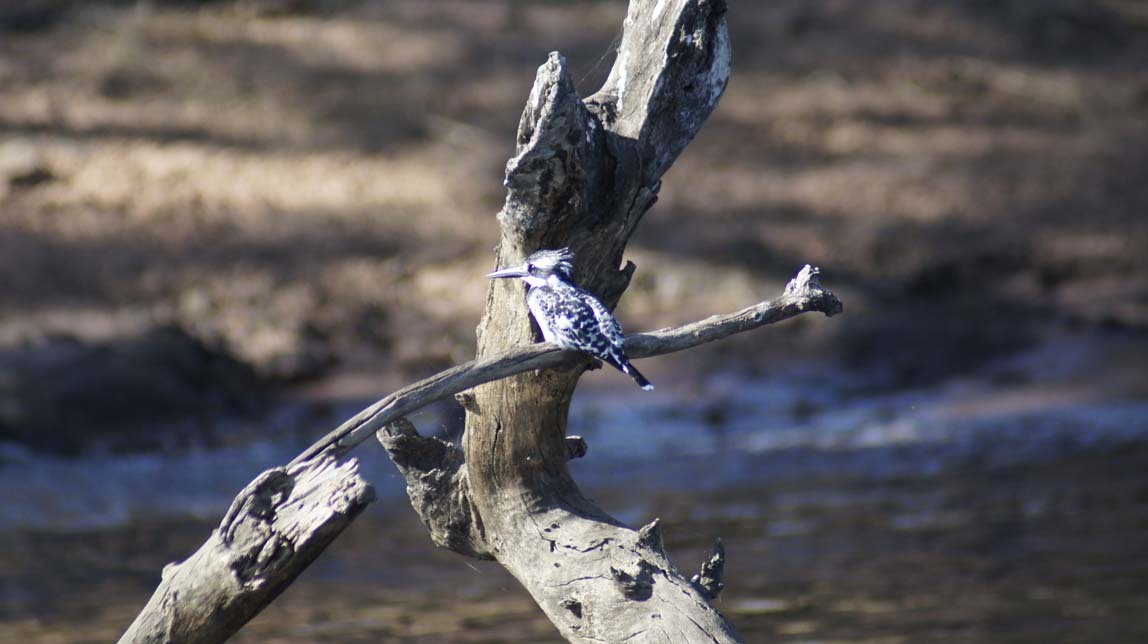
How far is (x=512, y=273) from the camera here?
3207mm

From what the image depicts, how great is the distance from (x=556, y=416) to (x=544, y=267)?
35cm

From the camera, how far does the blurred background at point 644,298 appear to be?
6.37m

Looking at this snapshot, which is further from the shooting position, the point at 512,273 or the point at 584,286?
the point at 584,286

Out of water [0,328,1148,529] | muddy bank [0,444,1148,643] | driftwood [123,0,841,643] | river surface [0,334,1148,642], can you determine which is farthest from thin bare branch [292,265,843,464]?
water [0,328,1148,529]

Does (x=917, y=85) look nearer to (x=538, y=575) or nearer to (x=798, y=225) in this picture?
(x=798, y=225)

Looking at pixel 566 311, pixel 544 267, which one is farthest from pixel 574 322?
pixel 544 267

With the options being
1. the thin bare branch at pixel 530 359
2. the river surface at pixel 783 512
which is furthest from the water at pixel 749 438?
the thin bare branch at pixel 530 359

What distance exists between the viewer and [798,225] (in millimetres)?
10828

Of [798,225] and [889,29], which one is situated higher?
[889,29]

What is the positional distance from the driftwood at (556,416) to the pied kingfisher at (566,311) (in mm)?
43

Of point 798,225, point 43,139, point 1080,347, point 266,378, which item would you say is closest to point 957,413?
point 1080,347

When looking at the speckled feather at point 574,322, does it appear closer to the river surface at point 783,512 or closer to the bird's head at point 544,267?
the bird's head at point 544,267

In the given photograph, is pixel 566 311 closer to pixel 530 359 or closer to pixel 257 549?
pixel 530 359

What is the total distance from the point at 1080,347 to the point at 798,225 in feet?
7.55
